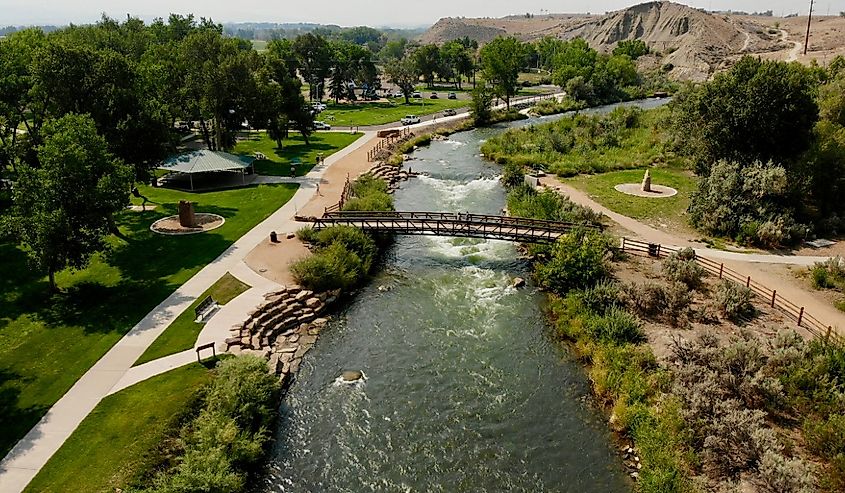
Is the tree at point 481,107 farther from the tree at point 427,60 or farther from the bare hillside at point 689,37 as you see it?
the bare hillside at point 689,37

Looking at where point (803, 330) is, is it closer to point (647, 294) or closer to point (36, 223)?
point (647, 294)

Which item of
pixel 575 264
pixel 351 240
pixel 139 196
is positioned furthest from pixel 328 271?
pixel 139 196

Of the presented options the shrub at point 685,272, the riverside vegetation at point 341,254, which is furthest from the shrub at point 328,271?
the shrub at point 685,272

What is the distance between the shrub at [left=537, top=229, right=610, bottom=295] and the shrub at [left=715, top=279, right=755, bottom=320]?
5720 millimetres

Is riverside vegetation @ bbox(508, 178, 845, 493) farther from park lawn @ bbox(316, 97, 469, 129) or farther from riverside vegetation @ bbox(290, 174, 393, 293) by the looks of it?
park lawn @ bbox(316, 97, 469, 129)

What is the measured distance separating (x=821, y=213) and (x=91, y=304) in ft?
146

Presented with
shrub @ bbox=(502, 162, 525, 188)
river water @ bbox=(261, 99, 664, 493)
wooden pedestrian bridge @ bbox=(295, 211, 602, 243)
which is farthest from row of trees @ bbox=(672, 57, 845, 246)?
river water @ bbox=(261, 99, 664, 493)

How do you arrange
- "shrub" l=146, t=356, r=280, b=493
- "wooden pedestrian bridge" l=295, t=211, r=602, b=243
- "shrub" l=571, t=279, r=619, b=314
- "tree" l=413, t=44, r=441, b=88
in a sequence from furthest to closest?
"tree" l=413, t=44, r=441, b=88, "wooden pedestrian bridge" l=295, t=211, r=602, b=243, "shrub" l=571, t=279, r=619, b=314, "shrub" l=146, t=356, r=280, b=493

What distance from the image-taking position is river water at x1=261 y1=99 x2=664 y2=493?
19.4 metres

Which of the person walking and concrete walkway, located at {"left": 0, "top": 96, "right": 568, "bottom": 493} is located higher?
the person walking

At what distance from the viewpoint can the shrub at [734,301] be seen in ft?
89.3

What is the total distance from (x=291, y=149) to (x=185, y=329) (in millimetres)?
41069

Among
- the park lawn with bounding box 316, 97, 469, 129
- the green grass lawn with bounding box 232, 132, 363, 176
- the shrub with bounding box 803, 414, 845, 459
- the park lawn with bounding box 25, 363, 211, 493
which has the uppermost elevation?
the park lawn with bounding box 316, 97, 469, 129

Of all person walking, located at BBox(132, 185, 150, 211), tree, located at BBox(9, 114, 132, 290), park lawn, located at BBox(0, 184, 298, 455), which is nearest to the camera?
park lawn, located at BBox(0, 184, 298, 455)
